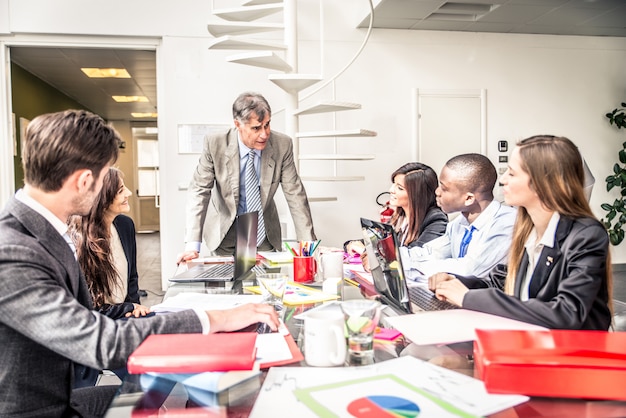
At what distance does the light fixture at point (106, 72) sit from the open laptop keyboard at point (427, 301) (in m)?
6.02

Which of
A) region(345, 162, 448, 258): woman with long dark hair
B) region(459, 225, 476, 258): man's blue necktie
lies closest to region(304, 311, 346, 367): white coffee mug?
region(459, 225, 476, 258): man's blue necktie

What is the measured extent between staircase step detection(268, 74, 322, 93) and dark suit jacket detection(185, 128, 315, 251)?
0.93m

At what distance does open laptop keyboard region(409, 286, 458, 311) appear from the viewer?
143 cm

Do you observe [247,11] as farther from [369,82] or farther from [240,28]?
[369,82]

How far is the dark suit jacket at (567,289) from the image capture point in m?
1.20

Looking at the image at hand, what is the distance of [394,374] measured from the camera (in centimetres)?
91

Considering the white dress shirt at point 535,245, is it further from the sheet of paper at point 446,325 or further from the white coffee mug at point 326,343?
the white coffee mug at point 326,343

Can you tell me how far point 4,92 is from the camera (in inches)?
175

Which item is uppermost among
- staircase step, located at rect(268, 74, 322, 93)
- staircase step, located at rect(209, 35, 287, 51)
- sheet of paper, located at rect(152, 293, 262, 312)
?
staircase step, located at rect(209, 35, 287, 51)

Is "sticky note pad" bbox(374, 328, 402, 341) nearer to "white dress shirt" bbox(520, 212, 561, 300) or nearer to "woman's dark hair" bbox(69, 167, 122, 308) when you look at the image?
"white dress shirt" bbox(520, 212, 561, 300)

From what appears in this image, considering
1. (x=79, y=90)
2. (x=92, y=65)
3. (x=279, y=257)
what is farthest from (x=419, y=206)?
(x=79, y=90)

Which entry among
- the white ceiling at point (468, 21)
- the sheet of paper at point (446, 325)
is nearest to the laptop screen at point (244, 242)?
Result: the sheet of paper at point (446, 325)

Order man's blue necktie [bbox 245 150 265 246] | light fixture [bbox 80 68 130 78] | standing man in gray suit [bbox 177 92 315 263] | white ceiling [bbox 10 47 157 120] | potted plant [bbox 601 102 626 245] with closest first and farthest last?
1. standing man in gray suit [bbox 177 92 315 263]
2. man's blue necktie [bbox 245 150 265 246]
3. potted plant [bbox 601 102 626 245]
4. white ceiling [bbox 10 47 157 120]
5. light fixture [bbox 80 68 130 78]

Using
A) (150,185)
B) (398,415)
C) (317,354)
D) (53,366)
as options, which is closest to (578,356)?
(398,415)
